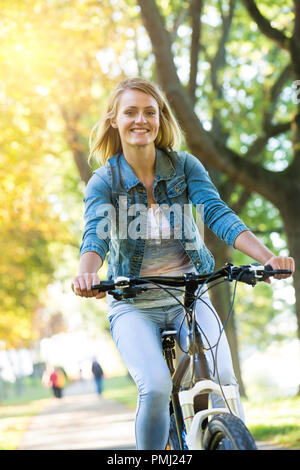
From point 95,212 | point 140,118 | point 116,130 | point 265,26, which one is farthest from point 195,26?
point 95,212

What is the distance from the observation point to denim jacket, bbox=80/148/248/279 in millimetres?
3488

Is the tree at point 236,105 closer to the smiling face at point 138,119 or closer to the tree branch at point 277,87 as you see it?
the tree branch at point 277,87

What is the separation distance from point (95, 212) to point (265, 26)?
24.6 ft

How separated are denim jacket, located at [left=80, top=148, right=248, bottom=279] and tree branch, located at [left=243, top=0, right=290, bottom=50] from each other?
6.80 metres

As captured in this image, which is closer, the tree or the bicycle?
the bicycle

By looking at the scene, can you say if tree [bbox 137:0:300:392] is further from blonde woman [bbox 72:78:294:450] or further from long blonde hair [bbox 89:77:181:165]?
blonde woman [bbox 72:78:294:450]

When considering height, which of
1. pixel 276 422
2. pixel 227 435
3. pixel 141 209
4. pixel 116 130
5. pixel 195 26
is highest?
pixel 195 26

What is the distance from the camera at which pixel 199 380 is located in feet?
9.99

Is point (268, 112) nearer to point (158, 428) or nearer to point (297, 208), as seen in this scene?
point (297, 208)

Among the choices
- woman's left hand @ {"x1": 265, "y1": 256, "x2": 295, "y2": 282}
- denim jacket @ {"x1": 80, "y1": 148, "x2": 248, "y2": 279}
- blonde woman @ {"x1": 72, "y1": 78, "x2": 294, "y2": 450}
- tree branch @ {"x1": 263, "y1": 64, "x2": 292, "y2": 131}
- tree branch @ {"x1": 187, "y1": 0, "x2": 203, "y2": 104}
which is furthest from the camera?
tree branch @ {"x1": 263, "y1": 64, "x2": 292, "y2": 131}

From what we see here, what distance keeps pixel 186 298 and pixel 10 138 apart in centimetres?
904

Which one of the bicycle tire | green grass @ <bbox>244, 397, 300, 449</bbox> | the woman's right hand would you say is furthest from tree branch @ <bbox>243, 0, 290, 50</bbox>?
the bicycle tire

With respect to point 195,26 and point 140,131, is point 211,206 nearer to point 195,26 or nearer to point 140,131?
point 140,131

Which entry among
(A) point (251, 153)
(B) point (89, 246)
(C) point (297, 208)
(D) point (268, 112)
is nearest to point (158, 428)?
(B) point (89, 246)
